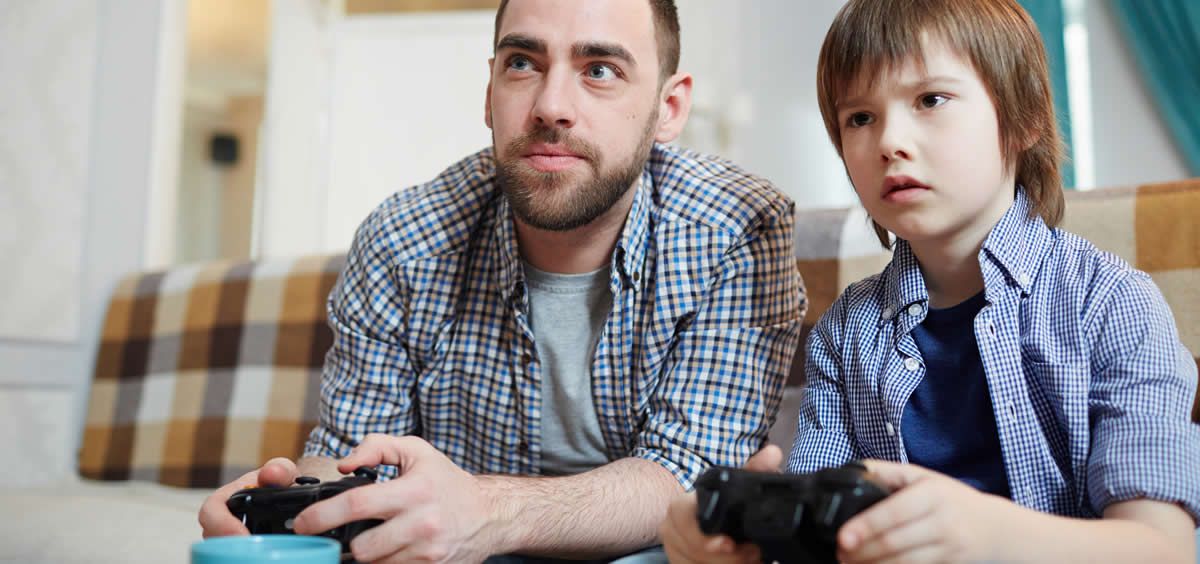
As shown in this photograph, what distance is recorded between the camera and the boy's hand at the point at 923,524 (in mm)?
552

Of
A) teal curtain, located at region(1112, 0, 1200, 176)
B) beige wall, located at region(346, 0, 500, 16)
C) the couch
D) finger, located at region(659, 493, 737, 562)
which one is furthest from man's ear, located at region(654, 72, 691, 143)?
beige wall, located at region(346, 0, 500, 16)

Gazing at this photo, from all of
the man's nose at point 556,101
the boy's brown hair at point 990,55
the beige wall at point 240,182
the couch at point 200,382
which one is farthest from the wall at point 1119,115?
the beige wall at point 240,182

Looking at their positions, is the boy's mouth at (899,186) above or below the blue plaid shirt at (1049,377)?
above

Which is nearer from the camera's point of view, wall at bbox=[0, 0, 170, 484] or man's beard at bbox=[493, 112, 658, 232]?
man's beard at bbox=[493, 112, 658, 232]

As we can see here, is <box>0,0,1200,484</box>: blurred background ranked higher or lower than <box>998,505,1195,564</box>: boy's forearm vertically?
higher

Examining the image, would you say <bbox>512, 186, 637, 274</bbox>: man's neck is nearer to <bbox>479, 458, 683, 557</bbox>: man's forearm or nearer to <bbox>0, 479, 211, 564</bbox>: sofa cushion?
<bbox>479, 458, 683, 557</bbox>: man's forearm

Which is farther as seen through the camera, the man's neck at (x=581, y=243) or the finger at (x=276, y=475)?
the man's neck at (x=581, y=243)

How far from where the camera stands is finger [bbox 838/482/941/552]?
0.54 m

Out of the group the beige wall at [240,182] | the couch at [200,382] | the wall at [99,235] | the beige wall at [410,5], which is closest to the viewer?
the couch at [200,382]

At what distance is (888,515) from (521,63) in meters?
0.74

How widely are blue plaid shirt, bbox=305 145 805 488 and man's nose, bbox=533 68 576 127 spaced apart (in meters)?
0.16

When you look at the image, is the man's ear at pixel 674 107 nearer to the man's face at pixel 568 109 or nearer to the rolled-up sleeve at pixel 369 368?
the man's face at pixel 568 109

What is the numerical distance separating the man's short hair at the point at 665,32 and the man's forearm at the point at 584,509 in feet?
1.61

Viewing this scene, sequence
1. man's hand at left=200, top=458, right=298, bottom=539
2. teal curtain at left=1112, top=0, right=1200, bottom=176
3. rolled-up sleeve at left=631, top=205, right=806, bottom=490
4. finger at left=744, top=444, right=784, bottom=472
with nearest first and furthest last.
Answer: finger at left=744, top=444, right=784, bottom=472, man's hand at left=200, top=458, right=298, bottom=539, rolled-up sleeve at left=631, top=205, right=806, bottom=490, teal curtain at left=1112, top=0, right=1200, bottom=176
